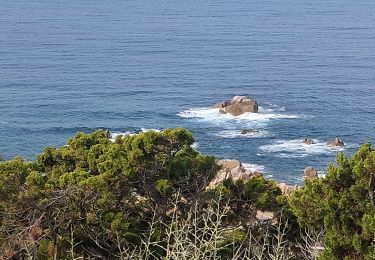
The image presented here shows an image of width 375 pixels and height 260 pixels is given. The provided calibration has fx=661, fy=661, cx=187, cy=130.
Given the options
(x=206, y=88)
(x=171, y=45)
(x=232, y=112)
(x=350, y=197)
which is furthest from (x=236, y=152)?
(x=171, y=45)

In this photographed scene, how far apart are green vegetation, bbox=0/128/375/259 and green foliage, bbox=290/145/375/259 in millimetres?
36

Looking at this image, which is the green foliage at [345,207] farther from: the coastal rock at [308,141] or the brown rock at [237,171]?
the coastal rock at [308,141]

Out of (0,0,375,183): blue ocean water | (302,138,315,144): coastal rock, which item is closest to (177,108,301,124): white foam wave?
(0,0,375,183): blue ocean water

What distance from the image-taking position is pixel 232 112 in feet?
251

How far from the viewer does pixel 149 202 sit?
88.0ft

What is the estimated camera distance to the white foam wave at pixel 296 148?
208 ft

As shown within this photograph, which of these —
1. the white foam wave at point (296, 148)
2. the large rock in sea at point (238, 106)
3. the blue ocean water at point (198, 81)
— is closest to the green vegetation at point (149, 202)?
the blue ocean water at point (198, 81)

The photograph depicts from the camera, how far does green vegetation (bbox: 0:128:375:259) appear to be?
22547mm

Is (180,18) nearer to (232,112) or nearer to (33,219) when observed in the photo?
(232,112)

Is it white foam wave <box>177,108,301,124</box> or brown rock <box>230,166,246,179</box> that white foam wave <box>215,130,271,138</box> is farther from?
brown rock <box>230,166,246,179</box>

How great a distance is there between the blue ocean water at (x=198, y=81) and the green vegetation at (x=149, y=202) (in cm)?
3084

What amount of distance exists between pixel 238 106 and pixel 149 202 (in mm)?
50795

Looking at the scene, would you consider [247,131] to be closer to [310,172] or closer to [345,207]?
[310,172]

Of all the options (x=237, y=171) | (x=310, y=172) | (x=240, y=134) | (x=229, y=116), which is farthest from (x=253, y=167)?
(x=229, y=116)
